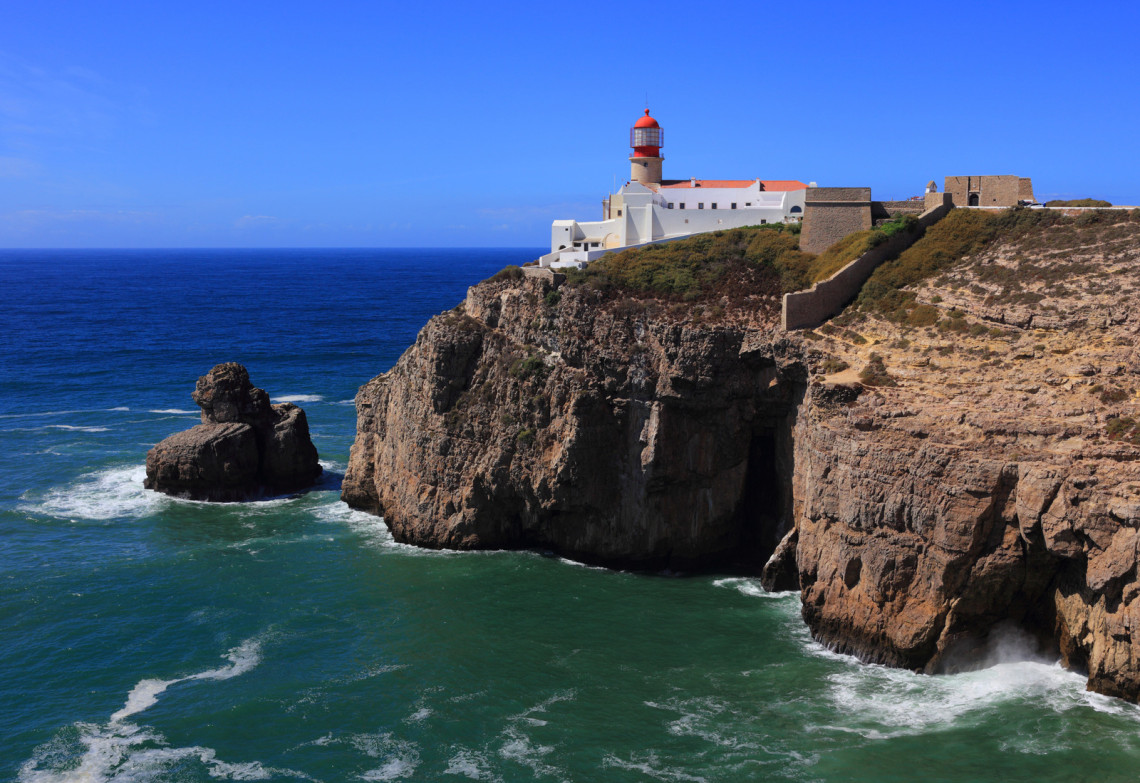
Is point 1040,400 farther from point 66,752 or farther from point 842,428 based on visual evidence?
point 66,752

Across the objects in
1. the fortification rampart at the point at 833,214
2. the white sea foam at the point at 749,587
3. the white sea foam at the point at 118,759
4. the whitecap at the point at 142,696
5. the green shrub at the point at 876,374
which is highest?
the fortification rampart at the point at 833,214

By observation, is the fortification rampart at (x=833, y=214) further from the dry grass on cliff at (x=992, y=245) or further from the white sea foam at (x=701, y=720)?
the white sea foam at (x=701, y=720)

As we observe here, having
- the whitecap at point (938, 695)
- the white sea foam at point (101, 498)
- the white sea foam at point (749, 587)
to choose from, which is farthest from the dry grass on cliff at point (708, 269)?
the white sea foam at point (101, 498)

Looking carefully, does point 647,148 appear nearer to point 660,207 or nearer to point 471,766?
point 660,207

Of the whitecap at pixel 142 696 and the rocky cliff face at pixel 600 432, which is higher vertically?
the rocky cliff face at pixel 600 432

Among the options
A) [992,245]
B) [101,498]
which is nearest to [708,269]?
[992,245]

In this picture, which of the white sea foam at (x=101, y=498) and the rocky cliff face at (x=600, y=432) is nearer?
the rocky cliff face at (x=600, y=432)

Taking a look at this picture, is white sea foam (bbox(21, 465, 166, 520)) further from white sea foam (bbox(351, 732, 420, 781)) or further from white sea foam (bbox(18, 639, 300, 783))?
white sea foam (bbox(351, 732, 420, 781))
